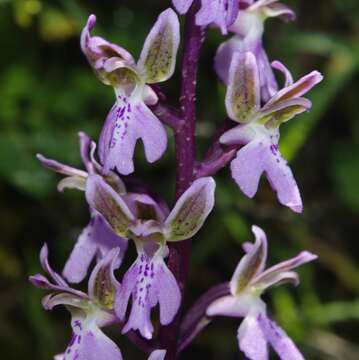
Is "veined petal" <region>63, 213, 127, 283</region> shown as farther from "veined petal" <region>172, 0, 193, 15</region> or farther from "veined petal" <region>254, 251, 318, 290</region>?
"veined petal" <region>172, 0, 193, 15</region>

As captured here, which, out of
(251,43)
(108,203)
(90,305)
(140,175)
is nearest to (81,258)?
(90,305)

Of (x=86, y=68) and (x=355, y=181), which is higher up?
(x=86, y=68)

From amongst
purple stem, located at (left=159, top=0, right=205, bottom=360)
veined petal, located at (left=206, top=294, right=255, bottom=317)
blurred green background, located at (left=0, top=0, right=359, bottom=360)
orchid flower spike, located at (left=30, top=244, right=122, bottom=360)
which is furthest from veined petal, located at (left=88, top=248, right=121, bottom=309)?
blurred green background, located at (left=0, top=0, right=359, bottom=360)

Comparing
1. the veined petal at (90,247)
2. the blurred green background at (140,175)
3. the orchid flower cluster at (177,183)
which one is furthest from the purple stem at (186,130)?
the blurred green background at (140,175)

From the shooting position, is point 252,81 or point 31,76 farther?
point 31,76

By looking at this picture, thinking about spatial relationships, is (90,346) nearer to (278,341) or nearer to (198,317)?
(198,317)

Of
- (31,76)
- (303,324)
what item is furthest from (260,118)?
(31,76)

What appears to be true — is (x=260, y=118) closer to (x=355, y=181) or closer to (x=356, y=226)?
(x=355, y=181)

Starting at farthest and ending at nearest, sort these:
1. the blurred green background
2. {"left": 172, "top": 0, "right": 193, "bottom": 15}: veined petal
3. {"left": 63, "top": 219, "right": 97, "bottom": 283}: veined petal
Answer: the blurred green background
{"left": 63, "top": 219, "right": 97, "bottom": 283}: veined petal
{"left": 172, "top": 0, "right": 193, "bottom": 15}: veined petal
